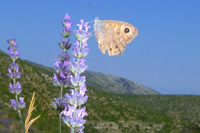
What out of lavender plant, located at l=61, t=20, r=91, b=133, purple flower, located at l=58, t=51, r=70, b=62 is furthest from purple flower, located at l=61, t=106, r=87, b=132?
purple flower, located at l=58, t=51, r=70, b=62

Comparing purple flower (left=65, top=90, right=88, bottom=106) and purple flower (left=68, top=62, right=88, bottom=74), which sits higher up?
purple flower (left=68, top=62, right=88, bottom=74)

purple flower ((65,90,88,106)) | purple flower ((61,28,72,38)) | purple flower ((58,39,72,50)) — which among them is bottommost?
purple flower ((65,90,88,106))

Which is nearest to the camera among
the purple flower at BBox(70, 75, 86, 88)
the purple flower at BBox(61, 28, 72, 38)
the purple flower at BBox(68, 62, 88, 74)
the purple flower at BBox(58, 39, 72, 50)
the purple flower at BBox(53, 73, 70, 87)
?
the purple flower at BBox(70, 75, 86, 88)

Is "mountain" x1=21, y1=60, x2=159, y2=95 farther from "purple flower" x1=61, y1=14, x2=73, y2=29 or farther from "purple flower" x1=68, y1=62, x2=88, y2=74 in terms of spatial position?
"purple flower" x1=68, y1=62, x2=88, y2=74

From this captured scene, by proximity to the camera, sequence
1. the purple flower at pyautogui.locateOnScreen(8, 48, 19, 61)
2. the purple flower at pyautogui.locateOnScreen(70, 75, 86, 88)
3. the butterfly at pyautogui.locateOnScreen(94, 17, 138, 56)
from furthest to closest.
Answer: the purple flower at pyautogui.locateOnScreen(8, 48, 19, 61), the butterfly at pyautogui.locateOnScreen(94, 17, 138, 56), the purple flower at pyautogui.locateOnScreen(70, 75, 86, 88)

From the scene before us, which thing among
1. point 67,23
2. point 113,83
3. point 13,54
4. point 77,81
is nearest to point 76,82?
point 77,81

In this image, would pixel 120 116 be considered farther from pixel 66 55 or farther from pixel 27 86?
pixel 66 55

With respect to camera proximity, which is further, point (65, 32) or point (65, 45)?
point (65, 45)

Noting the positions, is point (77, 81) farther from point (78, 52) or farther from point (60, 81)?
point (60, 81)
